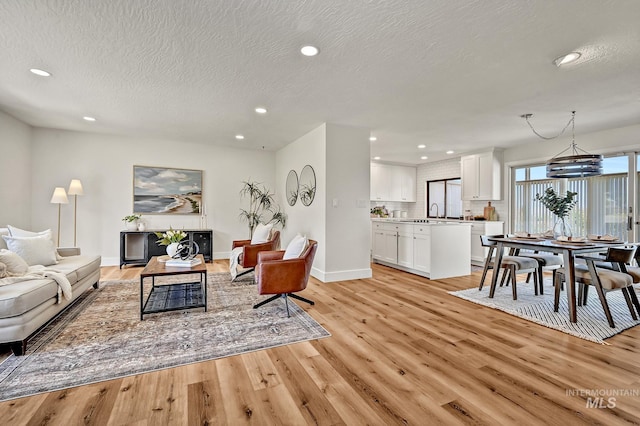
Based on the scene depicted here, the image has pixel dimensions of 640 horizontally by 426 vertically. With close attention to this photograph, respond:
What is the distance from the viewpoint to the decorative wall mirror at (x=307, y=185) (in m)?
5.06

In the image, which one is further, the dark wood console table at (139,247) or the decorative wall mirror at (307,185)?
the dark wood console table at (139,247)

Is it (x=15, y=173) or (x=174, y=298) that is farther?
(x=15, y=173)

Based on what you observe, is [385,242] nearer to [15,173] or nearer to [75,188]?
[75,188]

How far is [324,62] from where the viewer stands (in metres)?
2.75

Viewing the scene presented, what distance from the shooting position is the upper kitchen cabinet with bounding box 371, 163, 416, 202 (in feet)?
25.9

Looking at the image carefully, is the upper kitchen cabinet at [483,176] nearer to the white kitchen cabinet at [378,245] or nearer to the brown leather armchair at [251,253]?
the white kitchen cabinet at [378,245]

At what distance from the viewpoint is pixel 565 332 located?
277 centimetres

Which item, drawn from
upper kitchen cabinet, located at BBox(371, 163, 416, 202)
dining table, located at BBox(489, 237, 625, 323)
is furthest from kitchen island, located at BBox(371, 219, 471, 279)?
upper kitchen cabinet, located at BBox(371, 163, 416, 202)

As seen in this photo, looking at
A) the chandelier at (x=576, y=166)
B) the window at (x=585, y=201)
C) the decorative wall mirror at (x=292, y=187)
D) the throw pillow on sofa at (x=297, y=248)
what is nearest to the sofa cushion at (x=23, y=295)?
the throw pillow on sofa at (x=297, y=248)

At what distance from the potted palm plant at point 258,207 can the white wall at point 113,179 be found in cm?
15

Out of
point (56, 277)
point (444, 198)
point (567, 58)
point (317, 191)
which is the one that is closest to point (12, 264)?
point (56, 277)

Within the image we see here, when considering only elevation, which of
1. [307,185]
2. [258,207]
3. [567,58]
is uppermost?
[567,58]

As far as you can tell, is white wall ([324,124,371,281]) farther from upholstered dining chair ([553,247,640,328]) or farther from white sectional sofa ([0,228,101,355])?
white sectional sofa ([0,228,101,355])

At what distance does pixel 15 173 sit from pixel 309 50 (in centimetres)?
→ 522
